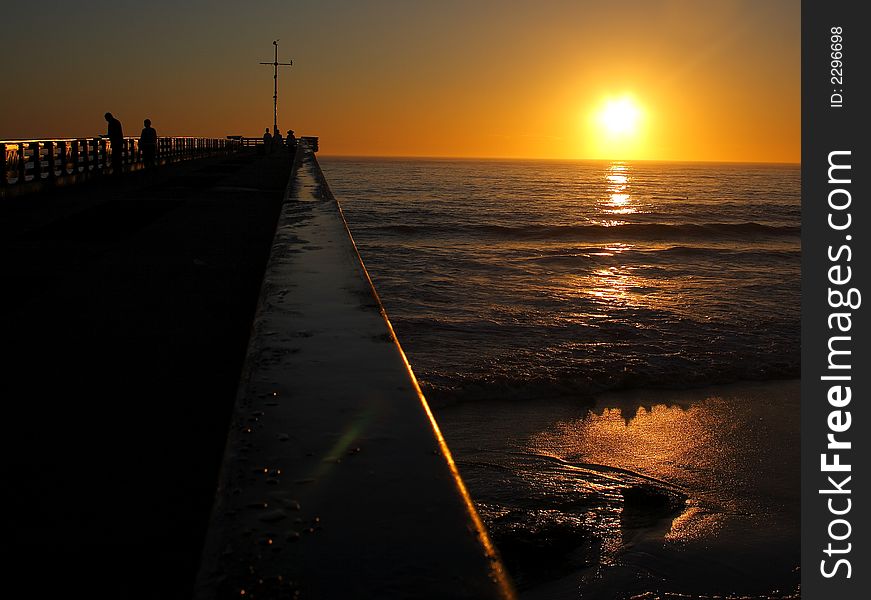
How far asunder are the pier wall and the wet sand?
2468 mm

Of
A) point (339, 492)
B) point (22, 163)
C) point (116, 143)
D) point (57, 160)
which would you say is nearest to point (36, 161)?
point (22, 163)

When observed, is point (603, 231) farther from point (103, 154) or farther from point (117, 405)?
point (117, 405)

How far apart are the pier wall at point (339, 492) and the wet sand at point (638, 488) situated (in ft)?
8.10

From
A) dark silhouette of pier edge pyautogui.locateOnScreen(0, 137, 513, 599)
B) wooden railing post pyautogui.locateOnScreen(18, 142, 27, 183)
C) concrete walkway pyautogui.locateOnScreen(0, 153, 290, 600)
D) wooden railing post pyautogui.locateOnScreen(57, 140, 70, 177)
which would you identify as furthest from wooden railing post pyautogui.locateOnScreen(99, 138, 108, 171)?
dark silhouette of pier edge pyautogui.locateOnScreen(0, 137, 513, 599)

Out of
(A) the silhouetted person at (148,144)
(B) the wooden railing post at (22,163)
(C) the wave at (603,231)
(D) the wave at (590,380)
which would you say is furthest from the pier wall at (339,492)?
Result: (C) the wave at (603,231)

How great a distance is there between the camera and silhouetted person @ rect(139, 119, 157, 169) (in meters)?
27.5

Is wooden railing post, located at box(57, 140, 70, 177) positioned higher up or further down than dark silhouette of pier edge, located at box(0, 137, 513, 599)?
higher up

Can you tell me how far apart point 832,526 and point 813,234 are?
10.9 feet

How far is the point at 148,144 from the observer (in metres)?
27.7

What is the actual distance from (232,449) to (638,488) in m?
4.43

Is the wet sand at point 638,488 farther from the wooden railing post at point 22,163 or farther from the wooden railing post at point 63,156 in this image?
the wooden railing post at point 63,156

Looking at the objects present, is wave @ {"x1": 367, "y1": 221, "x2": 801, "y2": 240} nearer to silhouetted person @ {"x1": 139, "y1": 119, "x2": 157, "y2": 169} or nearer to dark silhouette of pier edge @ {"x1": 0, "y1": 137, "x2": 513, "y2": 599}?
silhouetted person @ {"x1": 139, "y1": 119, "x2": 157, "y2": 169}

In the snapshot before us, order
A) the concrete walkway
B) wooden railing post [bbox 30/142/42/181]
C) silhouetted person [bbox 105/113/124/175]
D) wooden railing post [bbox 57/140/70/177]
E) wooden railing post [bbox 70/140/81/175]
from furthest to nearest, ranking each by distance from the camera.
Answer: silhouetted person [bbox 105/113/124/175], wooden railing post [bbox 70/140/81/175], wooden railing post [bbox 57/140/70/177], wooden railing post [bbox 30/142/42/181], the concrete walkway

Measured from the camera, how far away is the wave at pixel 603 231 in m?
32.3
